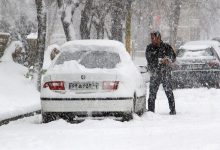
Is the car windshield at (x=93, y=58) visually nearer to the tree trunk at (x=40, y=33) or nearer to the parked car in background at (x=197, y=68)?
the tree trunk at (x=40, y=33)

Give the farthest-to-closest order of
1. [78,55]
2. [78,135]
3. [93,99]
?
[78,55] < [93,99] < [78,135]

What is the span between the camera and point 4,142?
769cm

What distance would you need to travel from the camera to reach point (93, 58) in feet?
34.2

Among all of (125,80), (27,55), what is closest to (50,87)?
(125,80)

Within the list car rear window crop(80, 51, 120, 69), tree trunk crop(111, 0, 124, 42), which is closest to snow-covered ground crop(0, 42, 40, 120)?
car rear window crop(80, 51, 120, 69)

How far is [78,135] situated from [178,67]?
983 centimetres

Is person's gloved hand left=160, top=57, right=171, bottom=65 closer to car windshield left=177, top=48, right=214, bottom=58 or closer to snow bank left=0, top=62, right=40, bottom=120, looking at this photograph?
snow bank left=0, top=62, right=40, bottom=120

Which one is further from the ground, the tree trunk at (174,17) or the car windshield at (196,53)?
the tree trunk at (174,17)

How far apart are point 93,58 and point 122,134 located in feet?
7.87

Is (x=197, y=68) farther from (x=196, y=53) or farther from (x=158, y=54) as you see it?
(x=158, y=54)

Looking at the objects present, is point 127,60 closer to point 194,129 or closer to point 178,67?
point 194,129

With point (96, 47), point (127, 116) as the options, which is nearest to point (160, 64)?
point (96, 47)

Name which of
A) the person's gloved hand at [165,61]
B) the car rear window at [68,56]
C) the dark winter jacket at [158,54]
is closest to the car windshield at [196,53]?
the dark winter jacket at [158,54]

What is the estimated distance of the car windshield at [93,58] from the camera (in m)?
10.3
